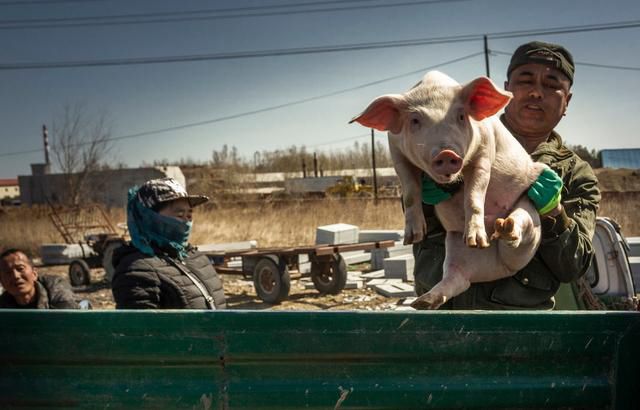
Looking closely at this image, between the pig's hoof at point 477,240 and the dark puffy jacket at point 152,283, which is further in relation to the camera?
the dark puffy jacket at point 152,283

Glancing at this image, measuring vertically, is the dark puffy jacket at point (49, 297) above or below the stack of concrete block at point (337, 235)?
above

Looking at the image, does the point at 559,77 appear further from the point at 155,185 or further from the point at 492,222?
the point at 155,185

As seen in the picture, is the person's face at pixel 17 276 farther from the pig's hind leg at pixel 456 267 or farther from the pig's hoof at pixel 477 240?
the pig's hoof at pixel 477 240

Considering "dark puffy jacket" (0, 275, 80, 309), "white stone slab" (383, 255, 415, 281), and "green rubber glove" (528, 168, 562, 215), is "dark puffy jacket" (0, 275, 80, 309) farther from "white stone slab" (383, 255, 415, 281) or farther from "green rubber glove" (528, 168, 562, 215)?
"white stone slab" (383, 255, 415, 281)

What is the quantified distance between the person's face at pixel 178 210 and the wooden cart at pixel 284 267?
651 centimetres

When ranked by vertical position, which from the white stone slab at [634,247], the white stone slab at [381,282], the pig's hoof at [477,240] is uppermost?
the pig's hoof at [477,240]

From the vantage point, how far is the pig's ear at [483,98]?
6.39 ft

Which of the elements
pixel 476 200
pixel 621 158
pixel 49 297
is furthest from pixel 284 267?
pixel 621 158

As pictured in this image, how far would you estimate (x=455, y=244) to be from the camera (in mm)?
2227

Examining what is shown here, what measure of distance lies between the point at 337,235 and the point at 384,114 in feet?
33.3

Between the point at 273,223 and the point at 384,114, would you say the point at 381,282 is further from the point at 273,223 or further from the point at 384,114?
the point at 273,223

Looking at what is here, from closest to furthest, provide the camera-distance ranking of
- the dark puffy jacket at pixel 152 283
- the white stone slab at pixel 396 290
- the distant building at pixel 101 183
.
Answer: the dark puffy jacket at pixel 152 283
the white stone slab at pixel 396 290
the distant building at pixel 101 183

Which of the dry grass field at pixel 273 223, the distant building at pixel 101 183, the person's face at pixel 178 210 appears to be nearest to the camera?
the person's face at pixel 178 210

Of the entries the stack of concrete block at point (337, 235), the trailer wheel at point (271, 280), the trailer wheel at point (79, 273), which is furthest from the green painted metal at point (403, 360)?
the trailer wheel at point (79, 273)
